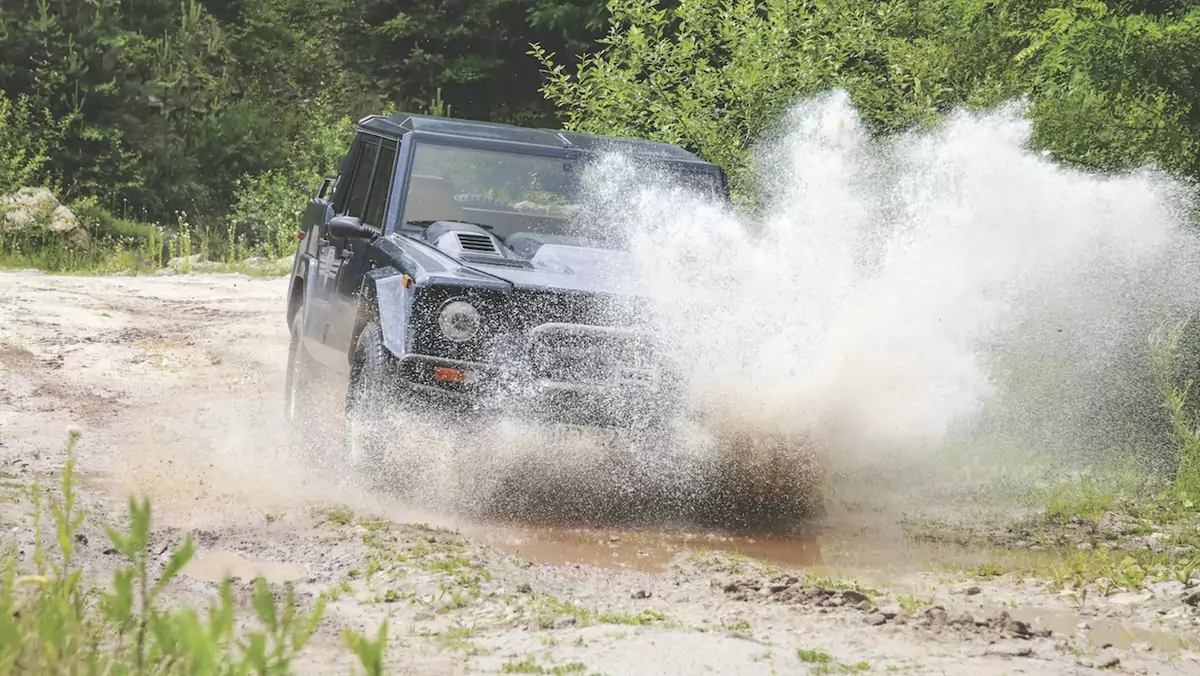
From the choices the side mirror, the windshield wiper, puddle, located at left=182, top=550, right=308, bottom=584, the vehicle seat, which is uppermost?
the vehicle seat

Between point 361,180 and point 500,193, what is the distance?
1165 millimetres

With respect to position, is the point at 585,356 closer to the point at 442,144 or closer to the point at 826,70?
the point at 442,144

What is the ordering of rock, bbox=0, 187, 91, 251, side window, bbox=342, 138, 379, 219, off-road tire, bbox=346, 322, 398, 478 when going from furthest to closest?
1. rock, bbox=0, 187, 91, 251
2. side window, bbox=342, 138, 379, 219
3. off-road tire, bbox=346, 322, 398, 478

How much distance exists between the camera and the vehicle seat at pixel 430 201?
770 centimetres

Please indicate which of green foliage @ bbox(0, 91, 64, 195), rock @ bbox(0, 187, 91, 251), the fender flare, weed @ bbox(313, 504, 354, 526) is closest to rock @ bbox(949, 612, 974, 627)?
weed @ bbox(313, 504, 354, 526)

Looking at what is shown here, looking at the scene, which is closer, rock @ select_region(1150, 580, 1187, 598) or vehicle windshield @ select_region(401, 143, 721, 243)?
rock @ select_region(1150, 580, 1187, 598)

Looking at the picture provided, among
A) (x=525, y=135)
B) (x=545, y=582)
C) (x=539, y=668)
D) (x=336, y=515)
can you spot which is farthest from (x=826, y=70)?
(x=539, y=668)

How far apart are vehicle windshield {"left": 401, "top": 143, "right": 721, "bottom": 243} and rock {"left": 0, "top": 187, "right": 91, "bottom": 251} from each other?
12131 millimetres

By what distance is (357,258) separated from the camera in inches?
308

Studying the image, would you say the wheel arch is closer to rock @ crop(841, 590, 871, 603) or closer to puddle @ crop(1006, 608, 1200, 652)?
rock @ crop(841, 590, 871, 603)

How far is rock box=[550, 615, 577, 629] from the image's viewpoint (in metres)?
4.80

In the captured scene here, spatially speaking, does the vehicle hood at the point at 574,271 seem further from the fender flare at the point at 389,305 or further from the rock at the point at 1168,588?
the rock at the point at 1168,588

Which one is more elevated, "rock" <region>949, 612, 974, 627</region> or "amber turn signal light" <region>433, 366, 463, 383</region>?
"amber turn signal light" <region>433, 366, 463, 383</region>

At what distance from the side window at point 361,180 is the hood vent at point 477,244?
1222mm
